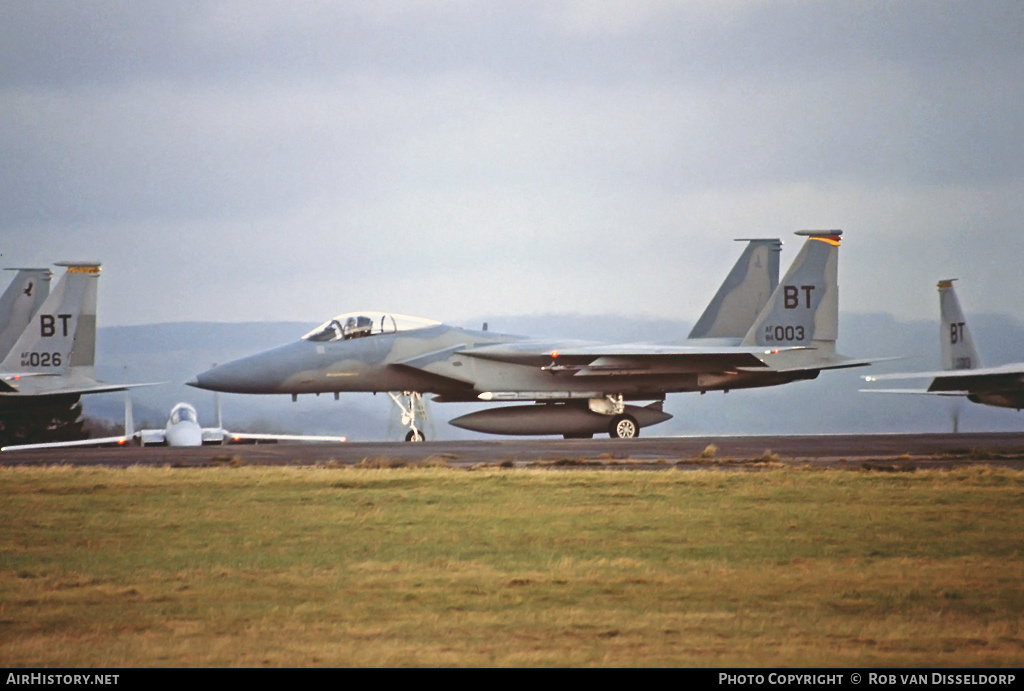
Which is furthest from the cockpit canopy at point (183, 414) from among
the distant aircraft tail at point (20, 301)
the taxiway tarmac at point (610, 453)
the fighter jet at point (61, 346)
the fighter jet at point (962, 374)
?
the fighter jet at point (962, 374)

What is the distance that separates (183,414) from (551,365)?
9.55m

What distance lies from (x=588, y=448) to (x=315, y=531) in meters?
10.9

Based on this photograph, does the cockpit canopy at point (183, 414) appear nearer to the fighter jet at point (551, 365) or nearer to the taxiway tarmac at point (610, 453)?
the fighter jet at point (551, 365)

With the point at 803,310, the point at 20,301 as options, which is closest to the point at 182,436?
the point at 20,301

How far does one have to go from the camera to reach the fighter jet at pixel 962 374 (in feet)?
99.3

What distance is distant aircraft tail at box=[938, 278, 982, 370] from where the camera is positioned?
3544 cm

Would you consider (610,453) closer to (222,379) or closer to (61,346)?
(222,379)

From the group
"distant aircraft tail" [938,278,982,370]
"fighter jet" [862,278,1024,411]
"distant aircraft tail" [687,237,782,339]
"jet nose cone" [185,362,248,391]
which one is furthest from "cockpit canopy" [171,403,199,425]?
"distant aircraft tail" [938,278,982,370]

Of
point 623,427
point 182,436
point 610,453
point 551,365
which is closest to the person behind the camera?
point 610,453

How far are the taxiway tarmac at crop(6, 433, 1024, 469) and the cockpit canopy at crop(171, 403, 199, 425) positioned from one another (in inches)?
221

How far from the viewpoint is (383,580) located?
11.3 metres

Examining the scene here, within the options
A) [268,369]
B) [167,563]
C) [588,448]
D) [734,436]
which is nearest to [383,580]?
[167,563]

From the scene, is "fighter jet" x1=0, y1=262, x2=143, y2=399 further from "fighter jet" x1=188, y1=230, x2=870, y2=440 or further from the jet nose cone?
"fighter jet" x1=188, y1=230, x2=870, y2=440

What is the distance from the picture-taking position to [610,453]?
903 inches
